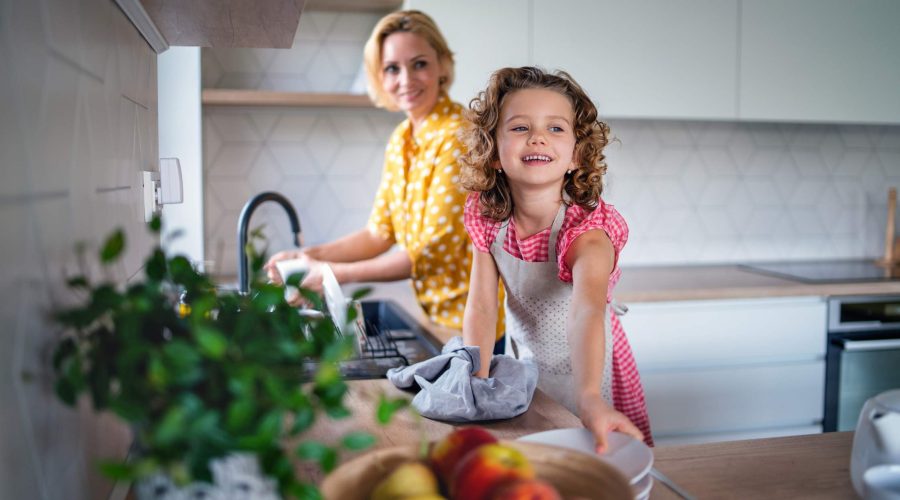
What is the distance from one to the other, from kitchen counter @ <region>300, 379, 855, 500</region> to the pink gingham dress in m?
0.36

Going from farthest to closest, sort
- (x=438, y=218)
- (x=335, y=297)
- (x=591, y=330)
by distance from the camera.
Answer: (x=438, y=218)
(x=335, y=297)
(x=591, y=330)

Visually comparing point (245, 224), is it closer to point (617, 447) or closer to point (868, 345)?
point (617, 447)

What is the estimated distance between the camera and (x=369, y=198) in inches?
113

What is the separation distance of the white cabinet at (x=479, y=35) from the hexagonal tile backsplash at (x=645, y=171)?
0.19 feet

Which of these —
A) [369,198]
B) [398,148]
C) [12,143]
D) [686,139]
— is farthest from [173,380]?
[686,139]

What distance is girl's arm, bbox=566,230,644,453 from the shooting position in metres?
0.89

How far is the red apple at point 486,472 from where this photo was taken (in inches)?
21.7

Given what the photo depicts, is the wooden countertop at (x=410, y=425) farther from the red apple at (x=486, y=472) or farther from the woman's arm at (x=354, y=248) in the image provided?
the woman's arm at (x=354, y=248)

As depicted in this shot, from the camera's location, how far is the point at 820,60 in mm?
2760

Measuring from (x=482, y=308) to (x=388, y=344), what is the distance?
23 cm

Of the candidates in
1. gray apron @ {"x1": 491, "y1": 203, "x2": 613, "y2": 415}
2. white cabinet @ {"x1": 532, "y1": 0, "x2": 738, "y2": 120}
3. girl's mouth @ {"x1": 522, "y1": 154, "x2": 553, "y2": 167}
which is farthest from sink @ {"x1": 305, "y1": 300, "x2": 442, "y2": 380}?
white cabinet @ {"x1": 532, "y1": 0, "x2": 738, "y2": 120}

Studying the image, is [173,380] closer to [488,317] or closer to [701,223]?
[488,317]

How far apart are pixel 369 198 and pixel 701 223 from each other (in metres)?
1.36

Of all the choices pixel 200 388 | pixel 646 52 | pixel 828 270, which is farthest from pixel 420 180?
pixel 828 270
